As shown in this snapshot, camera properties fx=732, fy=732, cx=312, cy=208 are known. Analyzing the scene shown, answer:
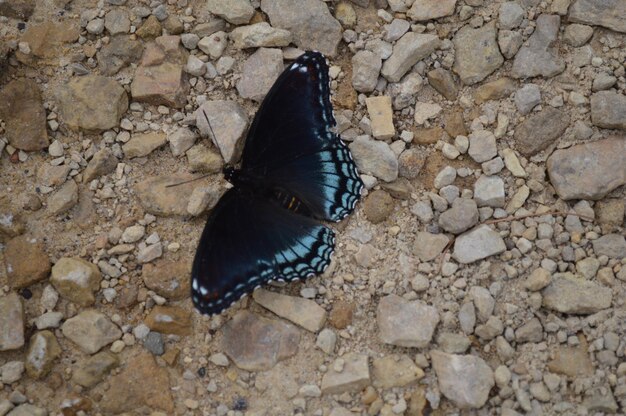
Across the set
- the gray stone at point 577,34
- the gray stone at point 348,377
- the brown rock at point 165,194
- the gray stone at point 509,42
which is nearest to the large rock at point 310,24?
the gray stone at point 509,42

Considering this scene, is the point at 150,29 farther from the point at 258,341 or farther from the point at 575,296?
the point at 575,296

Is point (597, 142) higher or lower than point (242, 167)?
higher

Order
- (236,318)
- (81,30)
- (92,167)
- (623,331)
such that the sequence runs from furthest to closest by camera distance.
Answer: (81,30), (92,167), (236,318), (623,331)

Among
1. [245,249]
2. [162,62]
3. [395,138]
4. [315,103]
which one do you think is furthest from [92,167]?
[395,138]

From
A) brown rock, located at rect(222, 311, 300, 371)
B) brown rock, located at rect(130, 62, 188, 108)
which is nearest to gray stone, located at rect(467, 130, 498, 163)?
brown rock, located at rect(222, 311, 300, 371)

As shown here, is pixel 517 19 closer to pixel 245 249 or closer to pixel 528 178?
pixel 528 178

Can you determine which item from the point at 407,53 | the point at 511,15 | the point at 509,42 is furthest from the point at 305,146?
the point at 511,15
